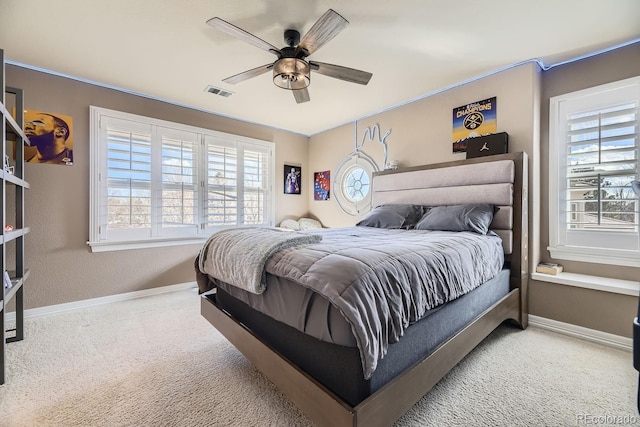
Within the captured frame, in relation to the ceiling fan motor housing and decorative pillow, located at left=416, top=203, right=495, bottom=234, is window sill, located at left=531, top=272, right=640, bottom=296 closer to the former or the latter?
decorative pillow, located at left=416, top=203, right=495, bottom=234

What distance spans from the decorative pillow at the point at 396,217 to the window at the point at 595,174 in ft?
4.12

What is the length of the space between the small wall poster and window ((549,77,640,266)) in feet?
9.78

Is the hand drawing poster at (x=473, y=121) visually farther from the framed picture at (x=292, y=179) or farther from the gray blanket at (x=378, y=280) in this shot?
the framed picture at (x=292, y=179)

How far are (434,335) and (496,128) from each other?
2412 mm

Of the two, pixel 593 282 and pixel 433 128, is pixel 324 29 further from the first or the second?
pixel 593 282

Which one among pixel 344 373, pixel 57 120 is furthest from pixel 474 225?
pixel 57 120

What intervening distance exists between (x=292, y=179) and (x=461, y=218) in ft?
10.2

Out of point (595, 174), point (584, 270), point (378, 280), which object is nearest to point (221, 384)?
point (378, 280)

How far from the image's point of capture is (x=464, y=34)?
2.22m

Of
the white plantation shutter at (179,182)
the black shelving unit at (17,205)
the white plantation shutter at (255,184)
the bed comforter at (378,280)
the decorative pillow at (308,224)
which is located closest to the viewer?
the bed comforter at (378,280)

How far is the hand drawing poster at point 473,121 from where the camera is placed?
291cm

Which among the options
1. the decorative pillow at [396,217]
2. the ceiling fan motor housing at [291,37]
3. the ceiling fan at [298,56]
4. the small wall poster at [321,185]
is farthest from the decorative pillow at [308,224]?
the ceiling fan motor housing at [291,37]

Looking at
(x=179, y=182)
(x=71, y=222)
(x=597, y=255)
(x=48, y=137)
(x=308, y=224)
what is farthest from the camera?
(x=308, y=224)

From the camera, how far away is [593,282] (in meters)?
2.32
